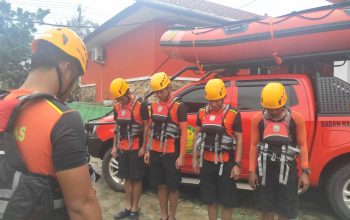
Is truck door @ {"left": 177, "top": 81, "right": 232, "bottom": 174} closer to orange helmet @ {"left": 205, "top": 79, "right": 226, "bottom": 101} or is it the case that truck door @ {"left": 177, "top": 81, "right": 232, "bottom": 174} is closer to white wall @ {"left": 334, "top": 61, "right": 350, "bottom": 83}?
orange helmet @ {"left": 205, "top": 79, "right": 226, "bottom": 101}

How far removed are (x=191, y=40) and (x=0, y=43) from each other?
11725 mm

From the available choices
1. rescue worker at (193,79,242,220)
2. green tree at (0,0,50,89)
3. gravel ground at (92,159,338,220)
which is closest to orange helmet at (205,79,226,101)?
rescue worker at (193,79,242,220)

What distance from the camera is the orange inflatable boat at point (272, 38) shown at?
4.45 m

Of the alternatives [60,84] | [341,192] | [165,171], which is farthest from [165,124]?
[60,84]

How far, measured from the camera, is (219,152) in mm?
4031

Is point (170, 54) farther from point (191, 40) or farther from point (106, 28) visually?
point (106, 28)

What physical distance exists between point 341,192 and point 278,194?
1.18 metres

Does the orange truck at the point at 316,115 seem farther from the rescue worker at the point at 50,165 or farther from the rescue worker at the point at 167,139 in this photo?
the rescue worker at the point at 50,165

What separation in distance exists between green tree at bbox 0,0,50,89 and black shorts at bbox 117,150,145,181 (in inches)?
414

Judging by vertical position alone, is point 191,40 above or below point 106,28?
below

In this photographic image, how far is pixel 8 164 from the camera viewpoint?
150cm

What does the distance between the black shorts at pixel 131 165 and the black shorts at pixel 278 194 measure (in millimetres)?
1743

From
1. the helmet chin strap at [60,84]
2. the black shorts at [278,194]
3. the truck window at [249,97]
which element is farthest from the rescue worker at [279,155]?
the helmet chin strap at [60,84]

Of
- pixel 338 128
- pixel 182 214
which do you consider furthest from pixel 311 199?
pixel 182 214
